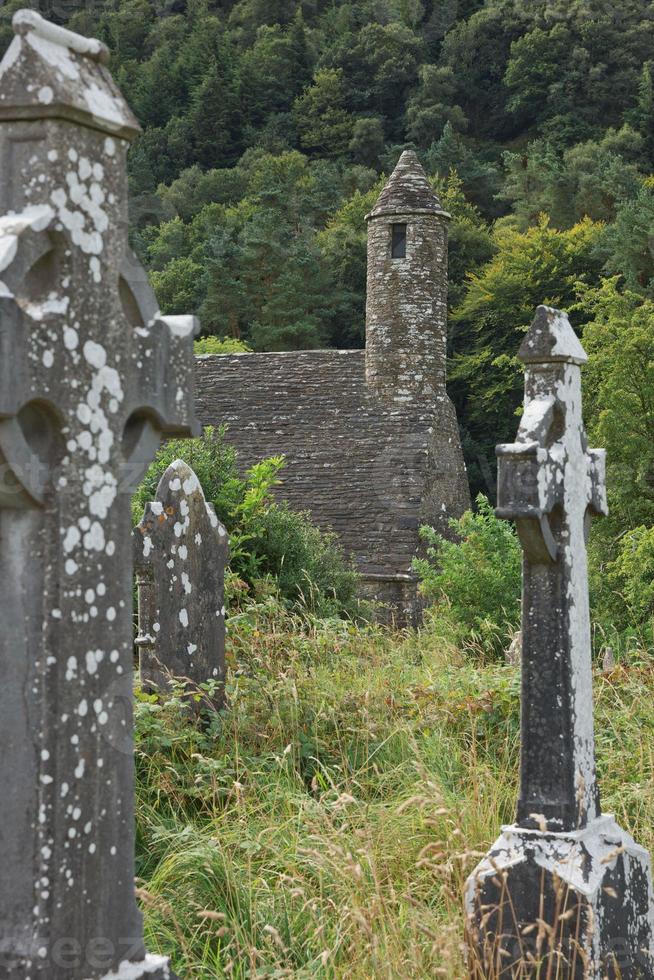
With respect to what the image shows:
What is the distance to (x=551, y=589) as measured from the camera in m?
4.05

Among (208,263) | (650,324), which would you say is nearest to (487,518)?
(650,324)

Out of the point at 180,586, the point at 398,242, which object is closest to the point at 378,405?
the point at 398,242

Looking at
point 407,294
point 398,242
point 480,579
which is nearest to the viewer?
point 480,579

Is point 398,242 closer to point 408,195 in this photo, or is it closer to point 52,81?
point 408,195

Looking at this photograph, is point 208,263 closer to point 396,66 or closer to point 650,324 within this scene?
point 396,66

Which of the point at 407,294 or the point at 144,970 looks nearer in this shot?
the point at 144,970

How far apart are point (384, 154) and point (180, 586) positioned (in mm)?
46763

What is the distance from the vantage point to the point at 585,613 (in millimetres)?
4203

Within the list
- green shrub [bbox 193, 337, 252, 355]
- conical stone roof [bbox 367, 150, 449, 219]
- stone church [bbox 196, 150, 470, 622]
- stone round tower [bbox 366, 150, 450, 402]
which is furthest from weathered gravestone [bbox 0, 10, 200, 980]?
green shrub [bbox 193, 337, 252, 355]

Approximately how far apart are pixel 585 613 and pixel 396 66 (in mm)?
55497

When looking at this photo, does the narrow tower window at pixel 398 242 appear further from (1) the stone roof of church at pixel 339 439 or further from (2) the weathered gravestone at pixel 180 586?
(2) the weathered gravestone at pixel 180 586

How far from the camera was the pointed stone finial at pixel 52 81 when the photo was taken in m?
2.19

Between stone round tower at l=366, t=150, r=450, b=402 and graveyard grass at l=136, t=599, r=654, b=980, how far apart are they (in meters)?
16.0

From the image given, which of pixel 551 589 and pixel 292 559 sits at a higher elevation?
pixel 551 589
